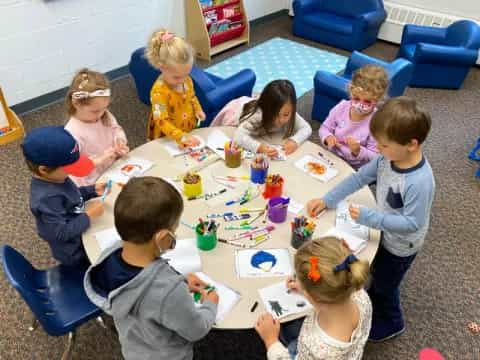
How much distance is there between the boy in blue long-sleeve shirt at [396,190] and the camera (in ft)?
5.88

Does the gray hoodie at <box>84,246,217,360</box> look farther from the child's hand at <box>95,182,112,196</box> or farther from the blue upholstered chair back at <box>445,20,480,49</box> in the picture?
the blue upholstered chair back at <box>445,20,480,49</box>

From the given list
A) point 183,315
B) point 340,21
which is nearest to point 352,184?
point 183,315

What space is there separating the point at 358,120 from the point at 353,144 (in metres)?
0.26

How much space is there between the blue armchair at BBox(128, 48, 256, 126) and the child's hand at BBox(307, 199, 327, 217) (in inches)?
67.9

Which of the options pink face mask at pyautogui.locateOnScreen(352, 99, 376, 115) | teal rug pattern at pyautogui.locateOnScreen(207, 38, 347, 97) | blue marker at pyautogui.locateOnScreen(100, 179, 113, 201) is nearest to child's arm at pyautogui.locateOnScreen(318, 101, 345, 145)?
pink face mask at pyautogui.locateOnScreen(352, 99, 376, 115)

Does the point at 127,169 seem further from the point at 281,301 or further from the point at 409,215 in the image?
the point at 409,215

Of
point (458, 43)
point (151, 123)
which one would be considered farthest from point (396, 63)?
point (151, 123)

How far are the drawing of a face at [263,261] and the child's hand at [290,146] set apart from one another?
0.88 m

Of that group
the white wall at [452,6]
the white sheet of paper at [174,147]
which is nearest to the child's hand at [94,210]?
the white sheet of paper at [174,147]

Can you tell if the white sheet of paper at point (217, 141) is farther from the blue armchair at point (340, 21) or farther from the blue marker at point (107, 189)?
the blue armchair at point (340, 21)

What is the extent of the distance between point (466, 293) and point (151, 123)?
2590mm

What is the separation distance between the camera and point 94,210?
6.60ft

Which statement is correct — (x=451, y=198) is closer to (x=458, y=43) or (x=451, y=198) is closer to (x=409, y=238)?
(x=409, y=238)

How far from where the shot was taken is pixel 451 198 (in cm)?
358
